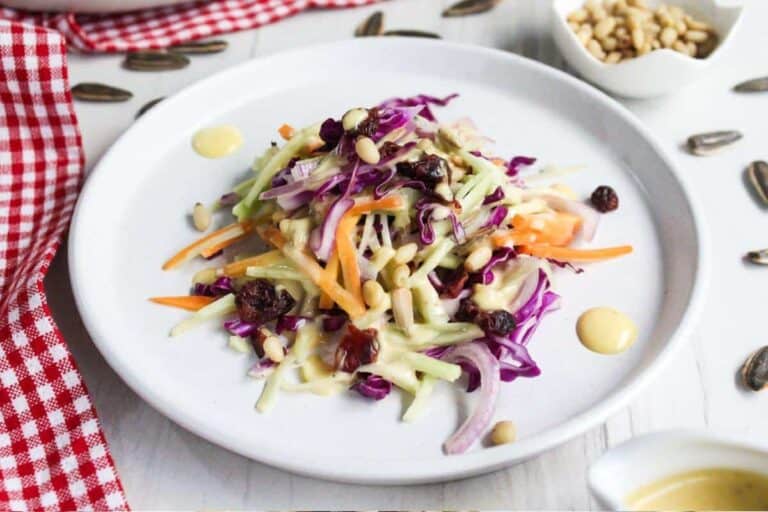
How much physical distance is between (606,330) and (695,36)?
3.55ft

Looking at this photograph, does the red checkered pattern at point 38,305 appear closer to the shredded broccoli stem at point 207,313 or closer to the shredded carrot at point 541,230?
the shredded broccoli stem at point 207,313

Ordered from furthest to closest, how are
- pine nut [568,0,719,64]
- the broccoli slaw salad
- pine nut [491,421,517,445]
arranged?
Answer: pine nut [568,0,719,64], the broccoli slaw salad, pine nut [491,421,517,445]

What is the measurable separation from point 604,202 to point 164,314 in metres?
1.02

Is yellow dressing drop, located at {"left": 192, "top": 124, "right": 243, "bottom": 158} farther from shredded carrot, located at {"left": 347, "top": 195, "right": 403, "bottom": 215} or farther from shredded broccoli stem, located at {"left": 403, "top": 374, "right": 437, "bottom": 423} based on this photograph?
shredded broccoli stem, located at {"left": 403, "top": 374, "right": 437, "bottom": 423}

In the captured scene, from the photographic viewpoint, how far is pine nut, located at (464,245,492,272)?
2000 millimetres

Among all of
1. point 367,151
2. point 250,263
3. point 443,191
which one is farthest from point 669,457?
point 250,263

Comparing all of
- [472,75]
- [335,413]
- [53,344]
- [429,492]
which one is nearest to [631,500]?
[429,492]

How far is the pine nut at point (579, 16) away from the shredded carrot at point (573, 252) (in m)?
0.87

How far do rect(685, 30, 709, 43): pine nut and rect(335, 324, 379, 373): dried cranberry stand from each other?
4.51ft

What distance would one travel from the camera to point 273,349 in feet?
6.35

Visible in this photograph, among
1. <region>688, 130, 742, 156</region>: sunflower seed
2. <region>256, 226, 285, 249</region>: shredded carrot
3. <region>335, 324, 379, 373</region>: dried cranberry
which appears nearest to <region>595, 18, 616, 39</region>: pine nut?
<region>688, 130, 742, 156</region>: sunflower seed

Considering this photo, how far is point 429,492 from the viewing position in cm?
190

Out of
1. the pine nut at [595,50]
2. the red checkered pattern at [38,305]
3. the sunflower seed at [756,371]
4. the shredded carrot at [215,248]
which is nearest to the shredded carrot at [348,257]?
the shredded carrot at [215,248]

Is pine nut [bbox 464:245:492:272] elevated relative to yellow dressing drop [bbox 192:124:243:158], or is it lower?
elevated
